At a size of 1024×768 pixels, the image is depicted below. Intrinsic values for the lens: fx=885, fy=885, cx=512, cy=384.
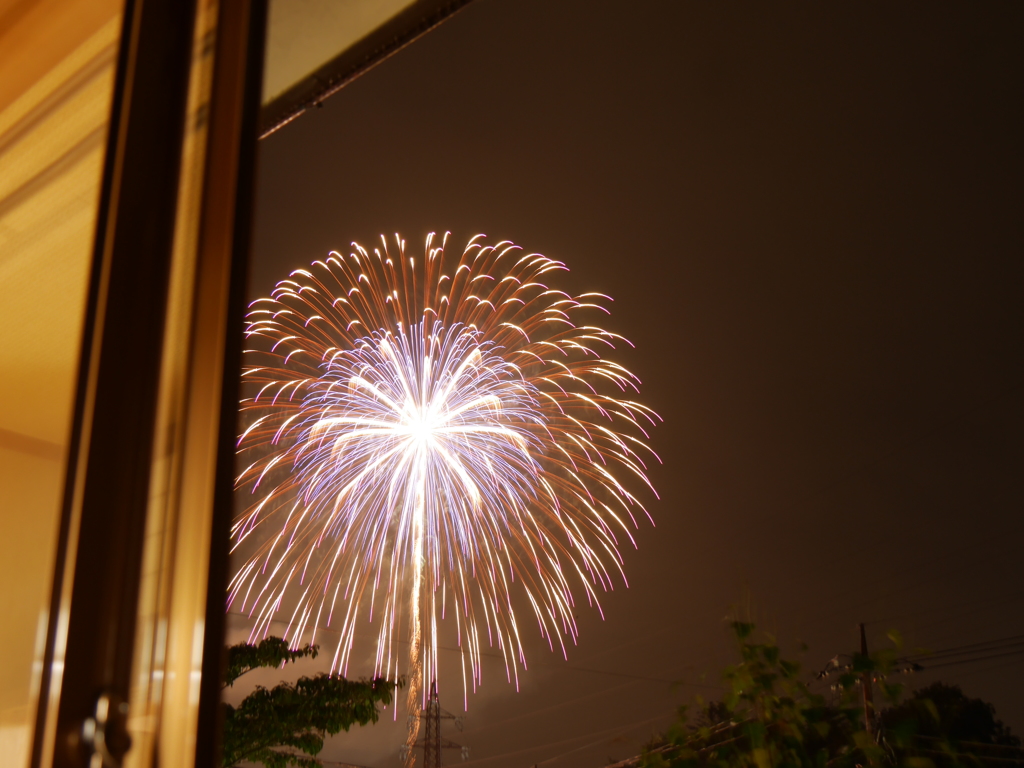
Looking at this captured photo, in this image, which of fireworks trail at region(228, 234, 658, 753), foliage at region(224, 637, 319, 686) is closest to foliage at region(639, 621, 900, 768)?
foliage at region(224, 637, 319, 686)

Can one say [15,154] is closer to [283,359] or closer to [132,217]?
[132,217]

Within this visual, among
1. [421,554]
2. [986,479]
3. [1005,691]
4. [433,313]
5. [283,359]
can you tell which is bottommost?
[1005,691]

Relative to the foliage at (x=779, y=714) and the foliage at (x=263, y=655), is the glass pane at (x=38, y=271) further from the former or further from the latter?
the foliage at (x=263, y=655)

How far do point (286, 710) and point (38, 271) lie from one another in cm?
783

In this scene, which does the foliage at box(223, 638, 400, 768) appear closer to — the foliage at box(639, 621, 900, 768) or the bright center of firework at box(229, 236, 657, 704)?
the bright center of firework at box(229, 236, 657, 704)

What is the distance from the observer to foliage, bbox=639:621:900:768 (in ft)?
4.45

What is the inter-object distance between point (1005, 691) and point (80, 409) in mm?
43309

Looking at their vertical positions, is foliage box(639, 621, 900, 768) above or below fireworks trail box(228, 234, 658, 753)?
below

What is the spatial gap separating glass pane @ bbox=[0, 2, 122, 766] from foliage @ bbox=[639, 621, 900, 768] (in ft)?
3.27

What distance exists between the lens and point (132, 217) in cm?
85

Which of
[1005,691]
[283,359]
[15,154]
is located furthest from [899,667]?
[1005,691]

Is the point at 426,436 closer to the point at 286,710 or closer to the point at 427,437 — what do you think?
the point at 427,437

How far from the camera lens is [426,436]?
33.3 ft

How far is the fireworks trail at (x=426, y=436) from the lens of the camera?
9.07 meters
